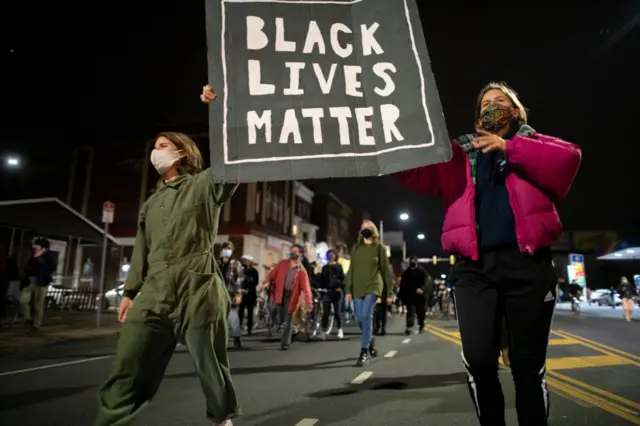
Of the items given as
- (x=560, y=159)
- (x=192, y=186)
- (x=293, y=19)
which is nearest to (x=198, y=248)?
(x=192, y=186)

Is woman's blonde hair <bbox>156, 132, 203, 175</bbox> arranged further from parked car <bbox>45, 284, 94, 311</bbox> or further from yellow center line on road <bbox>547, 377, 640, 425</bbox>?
parked car <bbox>45, 284, 94, 311</bbox>

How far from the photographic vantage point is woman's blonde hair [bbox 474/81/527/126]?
8.49 feet

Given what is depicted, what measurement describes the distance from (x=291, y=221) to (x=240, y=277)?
32823 millimetres

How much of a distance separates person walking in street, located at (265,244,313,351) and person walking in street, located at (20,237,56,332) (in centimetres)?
504

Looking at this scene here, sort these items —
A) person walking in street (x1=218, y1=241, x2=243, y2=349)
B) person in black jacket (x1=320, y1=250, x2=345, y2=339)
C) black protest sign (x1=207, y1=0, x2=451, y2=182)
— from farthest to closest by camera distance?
person in black jacket (x1=320, y1=250, x2=345, y2=339), person walking in street (x1=218, y1=241, x2=243, y2=349), black protest sign (x1=207, y1=0, x2=451, y2=182)

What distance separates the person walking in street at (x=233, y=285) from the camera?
880 centimetres

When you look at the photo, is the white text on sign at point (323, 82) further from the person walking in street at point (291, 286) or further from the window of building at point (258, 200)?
the window of building at point (258, 200)

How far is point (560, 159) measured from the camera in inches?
90.2

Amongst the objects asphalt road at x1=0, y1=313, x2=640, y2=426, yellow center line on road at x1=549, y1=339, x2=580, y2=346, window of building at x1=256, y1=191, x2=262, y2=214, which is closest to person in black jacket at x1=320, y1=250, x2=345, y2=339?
asphalt road at x1=0, y1=313, x2=640, y2=426

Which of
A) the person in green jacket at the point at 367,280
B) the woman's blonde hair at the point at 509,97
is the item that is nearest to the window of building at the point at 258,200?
the person in green jacket at the point at 367,280

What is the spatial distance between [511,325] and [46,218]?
16995mm

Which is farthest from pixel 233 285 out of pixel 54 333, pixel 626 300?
pixel 626 300

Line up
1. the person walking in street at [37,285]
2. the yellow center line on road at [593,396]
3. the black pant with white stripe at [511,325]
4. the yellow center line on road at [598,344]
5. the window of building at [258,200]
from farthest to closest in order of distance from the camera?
→ 1. the window of building at [258,200]
2. the person walking in street at [37,285]
3. the yellow center line on road at [598,344]
4. the yellow center line on road at [593,396]
5. the black pant with white stripe at [511,325]

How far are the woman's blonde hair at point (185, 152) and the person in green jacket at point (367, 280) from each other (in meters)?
4.58
